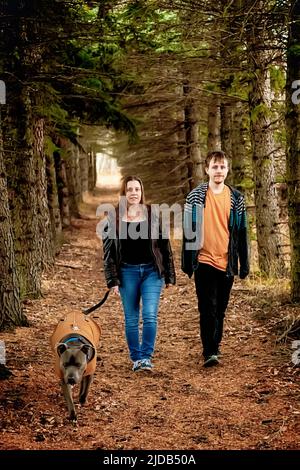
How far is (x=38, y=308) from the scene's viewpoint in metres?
10.6

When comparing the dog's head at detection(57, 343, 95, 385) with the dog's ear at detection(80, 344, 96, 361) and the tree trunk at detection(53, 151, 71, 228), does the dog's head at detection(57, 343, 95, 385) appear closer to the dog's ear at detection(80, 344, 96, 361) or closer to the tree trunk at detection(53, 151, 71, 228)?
the dog's ear at detection(80, 344, 96, 361)

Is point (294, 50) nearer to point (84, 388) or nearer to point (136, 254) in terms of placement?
point (136, 254)

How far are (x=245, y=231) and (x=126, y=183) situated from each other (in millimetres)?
1584

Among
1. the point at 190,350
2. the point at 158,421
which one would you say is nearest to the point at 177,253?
the point at 190,350

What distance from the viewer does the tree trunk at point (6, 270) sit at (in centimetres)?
830

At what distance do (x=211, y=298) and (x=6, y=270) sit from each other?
329 centimetres

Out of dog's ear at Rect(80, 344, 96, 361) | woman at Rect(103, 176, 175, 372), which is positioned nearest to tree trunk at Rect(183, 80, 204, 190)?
woman at Rect(103, 176, 175, 372)

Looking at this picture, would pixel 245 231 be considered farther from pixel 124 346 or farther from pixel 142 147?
pixel 142 147

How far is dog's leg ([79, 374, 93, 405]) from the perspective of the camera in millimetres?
5871

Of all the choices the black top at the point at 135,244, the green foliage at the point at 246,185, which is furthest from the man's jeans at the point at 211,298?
the green foliage at the point at 246,185

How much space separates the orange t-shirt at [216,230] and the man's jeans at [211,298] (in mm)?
104

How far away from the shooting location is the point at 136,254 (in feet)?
22.6

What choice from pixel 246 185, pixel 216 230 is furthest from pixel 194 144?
pixel 216 230

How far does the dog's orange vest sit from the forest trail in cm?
46
